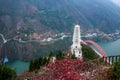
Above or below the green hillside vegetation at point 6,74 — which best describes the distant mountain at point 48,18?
above

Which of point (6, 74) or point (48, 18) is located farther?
point (48, 18)

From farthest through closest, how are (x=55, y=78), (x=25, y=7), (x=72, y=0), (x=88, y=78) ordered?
(x=72, y=0) < (x=25, y=7) < (x=88, y=78) < (x=55, y=78)

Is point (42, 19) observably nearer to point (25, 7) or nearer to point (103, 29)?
point (25, 7)

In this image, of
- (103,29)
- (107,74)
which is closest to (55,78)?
(107,74)

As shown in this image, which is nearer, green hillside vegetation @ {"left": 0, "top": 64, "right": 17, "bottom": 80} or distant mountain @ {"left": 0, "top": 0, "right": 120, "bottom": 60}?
green hillside vegetation @ {"left": 0, "top": 64, "right": 17, "bottom": 80}

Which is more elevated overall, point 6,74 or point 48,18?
point 48,18

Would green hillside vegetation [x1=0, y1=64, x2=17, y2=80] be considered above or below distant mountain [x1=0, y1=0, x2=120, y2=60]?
below

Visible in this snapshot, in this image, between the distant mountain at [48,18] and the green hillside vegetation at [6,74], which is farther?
the distant mountain at [48,18]

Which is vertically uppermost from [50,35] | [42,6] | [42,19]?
[42,6]
